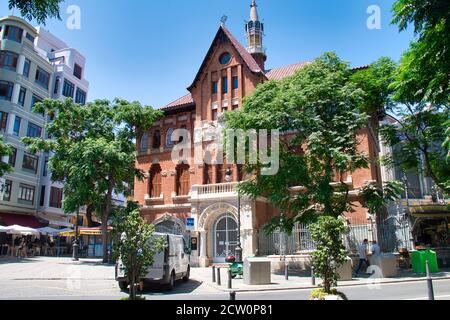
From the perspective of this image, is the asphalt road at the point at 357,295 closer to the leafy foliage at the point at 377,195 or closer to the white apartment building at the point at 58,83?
the leafy foliage at the point at 377,195

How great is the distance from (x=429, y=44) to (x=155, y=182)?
26216mm

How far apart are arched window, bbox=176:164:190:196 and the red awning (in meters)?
18.9

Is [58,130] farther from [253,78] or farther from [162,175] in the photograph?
[253,78]

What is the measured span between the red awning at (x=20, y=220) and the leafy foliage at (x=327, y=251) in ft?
120

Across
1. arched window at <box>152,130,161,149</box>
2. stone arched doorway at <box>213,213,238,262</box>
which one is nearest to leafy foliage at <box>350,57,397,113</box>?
stone arched doorway at <box>213,213,238,262</box>

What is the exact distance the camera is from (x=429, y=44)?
27.6 ft

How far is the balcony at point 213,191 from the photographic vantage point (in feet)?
87.0

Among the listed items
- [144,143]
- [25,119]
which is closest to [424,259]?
[144,143]

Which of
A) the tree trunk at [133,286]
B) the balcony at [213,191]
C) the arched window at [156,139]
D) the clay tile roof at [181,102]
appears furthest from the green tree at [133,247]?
the arched window at [156,139]

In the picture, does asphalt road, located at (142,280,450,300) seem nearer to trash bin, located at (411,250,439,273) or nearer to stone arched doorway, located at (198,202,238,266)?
trash bin, located at (411,250,439,273)

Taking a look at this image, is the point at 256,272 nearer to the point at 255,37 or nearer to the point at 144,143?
the point at 144,143

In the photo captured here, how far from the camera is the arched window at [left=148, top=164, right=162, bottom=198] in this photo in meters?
31.7
